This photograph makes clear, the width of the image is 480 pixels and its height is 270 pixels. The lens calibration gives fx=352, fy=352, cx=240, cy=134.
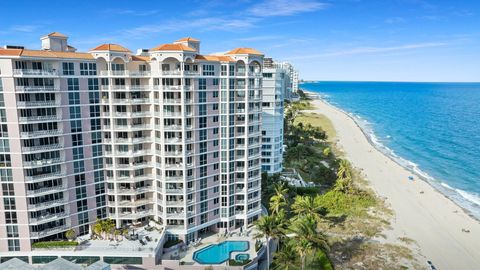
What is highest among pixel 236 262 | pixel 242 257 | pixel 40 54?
pixel 40 54

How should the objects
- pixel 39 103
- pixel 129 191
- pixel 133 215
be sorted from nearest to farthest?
1. pixel 39 103
2. pixel 129 191
3. pixel 133 215

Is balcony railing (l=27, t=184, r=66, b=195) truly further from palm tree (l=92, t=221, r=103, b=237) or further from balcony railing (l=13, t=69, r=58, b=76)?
balcony railing (l=13, t=69, r=58, b=76)

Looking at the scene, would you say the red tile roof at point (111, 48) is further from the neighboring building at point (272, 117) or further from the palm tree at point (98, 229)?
the neighboring building at point (272, 117)

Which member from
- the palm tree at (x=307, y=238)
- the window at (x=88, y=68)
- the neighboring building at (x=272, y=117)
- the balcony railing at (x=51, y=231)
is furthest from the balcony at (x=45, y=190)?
the neighboring building at (x=272, y=117)

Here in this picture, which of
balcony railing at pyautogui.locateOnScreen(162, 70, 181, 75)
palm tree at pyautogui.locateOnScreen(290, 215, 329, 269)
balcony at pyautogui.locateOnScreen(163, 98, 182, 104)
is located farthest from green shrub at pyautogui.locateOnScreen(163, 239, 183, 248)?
balcony railing at pyautogui.locateOnScreen(162, 70, 181, 75)

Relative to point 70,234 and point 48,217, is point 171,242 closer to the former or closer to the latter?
point 70,234

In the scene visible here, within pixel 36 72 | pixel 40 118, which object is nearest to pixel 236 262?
pixel 40 118
